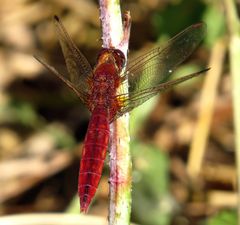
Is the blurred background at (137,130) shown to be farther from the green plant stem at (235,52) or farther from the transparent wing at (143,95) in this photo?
the transparent wing at (143,95)

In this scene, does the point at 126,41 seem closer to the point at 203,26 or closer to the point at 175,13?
the point at 203,26

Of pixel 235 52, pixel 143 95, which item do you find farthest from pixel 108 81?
pixel 235 52

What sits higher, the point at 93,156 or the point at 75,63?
the point at 75,63

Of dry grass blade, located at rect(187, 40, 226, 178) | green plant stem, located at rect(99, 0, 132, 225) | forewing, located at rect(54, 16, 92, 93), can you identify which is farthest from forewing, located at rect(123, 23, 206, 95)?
dry grass blade, located at rect(187, 40, 226, 178)

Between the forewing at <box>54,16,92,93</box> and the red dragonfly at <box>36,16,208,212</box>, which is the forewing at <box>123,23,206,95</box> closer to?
the red dragonfly at <box>36,16,208,212</box>

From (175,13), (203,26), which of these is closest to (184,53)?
(203,26)

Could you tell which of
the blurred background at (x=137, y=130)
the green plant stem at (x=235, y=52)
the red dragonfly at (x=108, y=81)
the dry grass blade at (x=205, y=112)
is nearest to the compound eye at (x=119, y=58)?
the red dragonfly at (x=108, y=81)

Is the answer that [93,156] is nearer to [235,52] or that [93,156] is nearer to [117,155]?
[117,155]
